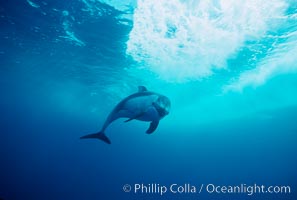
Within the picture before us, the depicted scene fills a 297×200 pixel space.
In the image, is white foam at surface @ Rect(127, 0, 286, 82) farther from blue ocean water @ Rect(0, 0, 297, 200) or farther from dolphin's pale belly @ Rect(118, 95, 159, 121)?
dolphin's pale belly @ Rect(118, 95, 159, 121)

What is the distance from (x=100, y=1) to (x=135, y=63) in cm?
805

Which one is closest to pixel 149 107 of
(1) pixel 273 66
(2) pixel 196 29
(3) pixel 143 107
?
(3) pixel 143 107

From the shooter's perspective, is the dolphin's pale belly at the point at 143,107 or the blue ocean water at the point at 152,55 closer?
the dolphin's pale belly at the point at 143,107

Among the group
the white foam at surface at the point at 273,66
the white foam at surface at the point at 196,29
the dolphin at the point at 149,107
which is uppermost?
the white foam at surface at the point at 273,66

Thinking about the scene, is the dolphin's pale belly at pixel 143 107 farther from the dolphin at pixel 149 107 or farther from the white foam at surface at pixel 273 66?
the white foam at surface at pixel 273 66

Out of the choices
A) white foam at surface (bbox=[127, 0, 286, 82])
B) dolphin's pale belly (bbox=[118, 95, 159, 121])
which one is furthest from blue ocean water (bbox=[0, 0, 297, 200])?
dolphin's pale belly (bbox=[118, 95, 159, 121])

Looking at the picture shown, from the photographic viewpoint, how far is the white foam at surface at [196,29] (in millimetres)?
10414

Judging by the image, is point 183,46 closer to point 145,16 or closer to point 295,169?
point 145,16

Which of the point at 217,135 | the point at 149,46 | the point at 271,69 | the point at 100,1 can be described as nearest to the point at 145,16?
the point at 100,1

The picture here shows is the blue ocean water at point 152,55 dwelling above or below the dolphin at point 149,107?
above

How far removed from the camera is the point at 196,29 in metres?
12.5

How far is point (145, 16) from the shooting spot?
1126cm

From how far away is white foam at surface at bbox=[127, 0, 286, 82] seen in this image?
10.4m

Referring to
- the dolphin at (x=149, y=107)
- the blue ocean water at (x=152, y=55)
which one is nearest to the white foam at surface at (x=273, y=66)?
the blue ocean water at (x=152, y=55)
